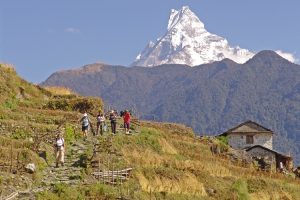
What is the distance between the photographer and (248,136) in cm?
9850

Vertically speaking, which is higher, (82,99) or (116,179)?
(82,99)

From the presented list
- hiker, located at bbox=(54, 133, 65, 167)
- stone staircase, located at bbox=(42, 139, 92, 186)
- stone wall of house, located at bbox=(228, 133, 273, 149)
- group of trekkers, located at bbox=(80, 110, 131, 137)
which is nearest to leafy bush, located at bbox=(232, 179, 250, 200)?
stone staircase, located at bbox=(42, 139, 92, 186)

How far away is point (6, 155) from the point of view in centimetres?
3612

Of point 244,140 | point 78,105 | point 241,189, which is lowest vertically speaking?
point 241,189

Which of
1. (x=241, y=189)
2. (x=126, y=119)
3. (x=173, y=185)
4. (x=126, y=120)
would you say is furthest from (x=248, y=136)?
(x=173, y=185)

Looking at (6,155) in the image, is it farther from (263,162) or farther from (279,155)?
(279,155)

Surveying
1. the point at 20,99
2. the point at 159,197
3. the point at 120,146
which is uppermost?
the point at 20,99

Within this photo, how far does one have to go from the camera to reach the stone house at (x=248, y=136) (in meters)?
98.0

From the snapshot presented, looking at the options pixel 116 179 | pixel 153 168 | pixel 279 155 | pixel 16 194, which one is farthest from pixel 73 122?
pixel 279 155

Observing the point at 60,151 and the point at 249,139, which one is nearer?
the point at 60,151

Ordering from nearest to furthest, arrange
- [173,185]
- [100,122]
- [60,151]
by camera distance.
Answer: [60,151]
[173,185]
[100,122]

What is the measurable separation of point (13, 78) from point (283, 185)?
27103 mm

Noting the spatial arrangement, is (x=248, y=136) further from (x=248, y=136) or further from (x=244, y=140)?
(x=244, y=140)

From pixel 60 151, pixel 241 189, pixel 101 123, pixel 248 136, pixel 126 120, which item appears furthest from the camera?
pixel 248 136
